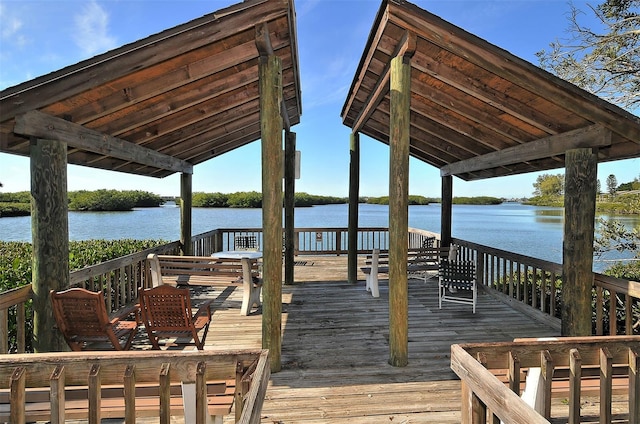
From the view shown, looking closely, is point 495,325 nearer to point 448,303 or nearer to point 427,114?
point 448,303

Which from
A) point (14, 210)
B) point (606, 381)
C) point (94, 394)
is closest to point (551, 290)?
point (606, 381)

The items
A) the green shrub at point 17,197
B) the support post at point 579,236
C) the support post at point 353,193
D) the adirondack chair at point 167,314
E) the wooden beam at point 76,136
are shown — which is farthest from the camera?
the green shrub at point 17,197

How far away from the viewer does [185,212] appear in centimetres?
698

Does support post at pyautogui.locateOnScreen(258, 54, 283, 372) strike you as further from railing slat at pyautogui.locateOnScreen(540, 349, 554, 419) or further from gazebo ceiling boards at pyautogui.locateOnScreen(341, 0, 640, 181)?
railing slat at pyautogui.locateOnScreen(540, 349, 554, 419)

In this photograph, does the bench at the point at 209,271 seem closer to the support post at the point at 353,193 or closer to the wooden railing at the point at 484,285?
the wooden railing at the point at 484,285

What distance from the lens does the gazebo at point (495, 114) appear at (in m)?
3.19

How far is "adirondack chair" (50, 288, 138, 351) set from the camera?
9.27 ft

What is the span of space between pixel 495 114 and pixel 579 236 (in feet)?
5.90

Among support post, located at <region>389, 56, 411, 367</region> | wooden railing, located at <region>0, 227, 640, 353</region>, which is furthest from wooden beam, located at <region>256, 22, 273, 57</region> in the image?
wooden railing, located at <region>0, 227, 640, 353</region>

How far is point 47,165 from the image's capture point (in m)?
2.97

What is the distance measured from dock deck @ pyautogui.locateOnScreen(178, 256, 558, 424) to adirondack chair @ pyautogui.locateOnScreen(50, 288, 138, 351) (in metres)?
1.09

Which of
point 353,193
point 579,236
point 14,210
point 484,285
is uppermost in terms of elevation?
point 353,193

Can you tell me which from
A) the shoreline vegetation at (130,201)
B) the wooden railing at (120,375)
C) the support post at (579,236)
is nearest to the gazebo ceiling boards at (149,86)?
the wooden railing at (120,375)

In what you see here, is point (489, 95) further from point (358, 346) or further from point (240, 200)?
point (240, 200)
